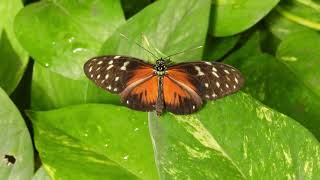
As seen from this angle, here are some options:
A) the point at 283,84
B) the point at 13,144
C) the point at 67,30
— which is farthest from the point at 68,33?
the point at 283,84

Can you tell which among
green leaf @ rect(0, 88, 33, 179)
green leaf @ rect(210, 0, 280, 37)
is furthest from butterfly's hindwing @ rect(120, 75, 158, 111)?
green leaf @ rect(210, 0, 280, 37)

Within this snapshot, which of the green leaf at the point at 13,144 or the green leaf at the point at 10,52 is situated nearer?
the green leaf at the point at 13,144

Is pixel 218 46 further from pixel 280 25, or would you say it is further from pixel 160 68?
pixel 160 68

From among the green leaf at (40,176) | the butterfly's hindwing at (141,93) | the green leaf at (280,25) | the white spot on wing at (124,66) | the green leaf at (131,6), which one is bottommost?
the green leaf at (40,176)

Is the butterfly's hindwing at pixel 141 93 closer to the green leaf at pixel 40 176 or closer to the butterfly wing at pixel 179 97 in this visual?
the butterfly wing at pixel 179 97

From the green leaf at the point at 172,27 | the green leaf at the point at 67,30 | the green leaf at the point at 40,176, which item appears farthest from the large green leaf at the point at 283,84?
the green leaf at the point at 40,176

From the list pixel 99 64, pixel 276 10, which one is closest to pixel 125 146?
pixel 99 64
